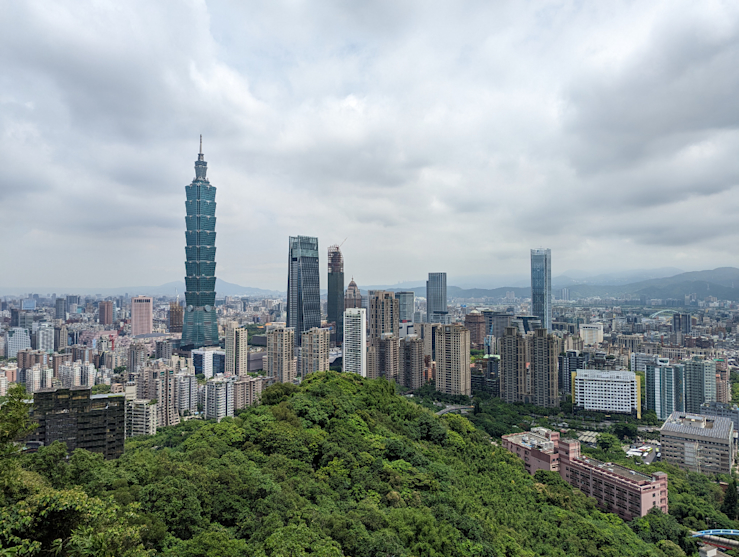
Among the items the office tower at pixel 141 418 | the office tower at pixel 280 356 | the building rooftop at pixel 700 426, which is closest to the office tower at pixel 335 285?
the office tower at pixel 280 356

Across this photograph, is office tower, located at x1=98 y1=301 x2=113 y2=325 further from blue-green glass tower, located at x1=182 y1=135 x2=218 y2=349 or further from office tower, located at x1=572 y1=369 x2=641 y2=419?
office tower, located at x1=572 y1=369 x2=641 y2=419

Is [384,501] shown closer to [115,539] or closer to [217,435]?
[217,435]

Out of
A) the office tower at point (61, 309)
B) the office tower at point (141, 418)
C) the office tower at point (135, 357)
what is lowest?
the office tower at point (141, 418)

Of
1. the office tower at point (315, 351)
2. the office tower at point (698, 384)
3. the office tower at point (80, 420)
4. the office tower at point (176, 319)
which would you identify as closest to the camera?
the office tower at point (80, 420)

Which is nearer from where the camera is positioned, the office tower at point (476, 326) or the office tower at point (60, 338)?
the office tower at point (60, 338)

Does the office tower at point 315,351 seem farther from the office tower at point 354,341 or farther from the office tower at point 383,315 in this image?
the office tower at point 383,315

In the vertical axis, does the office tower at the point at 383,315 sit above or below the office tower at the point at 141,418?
above
